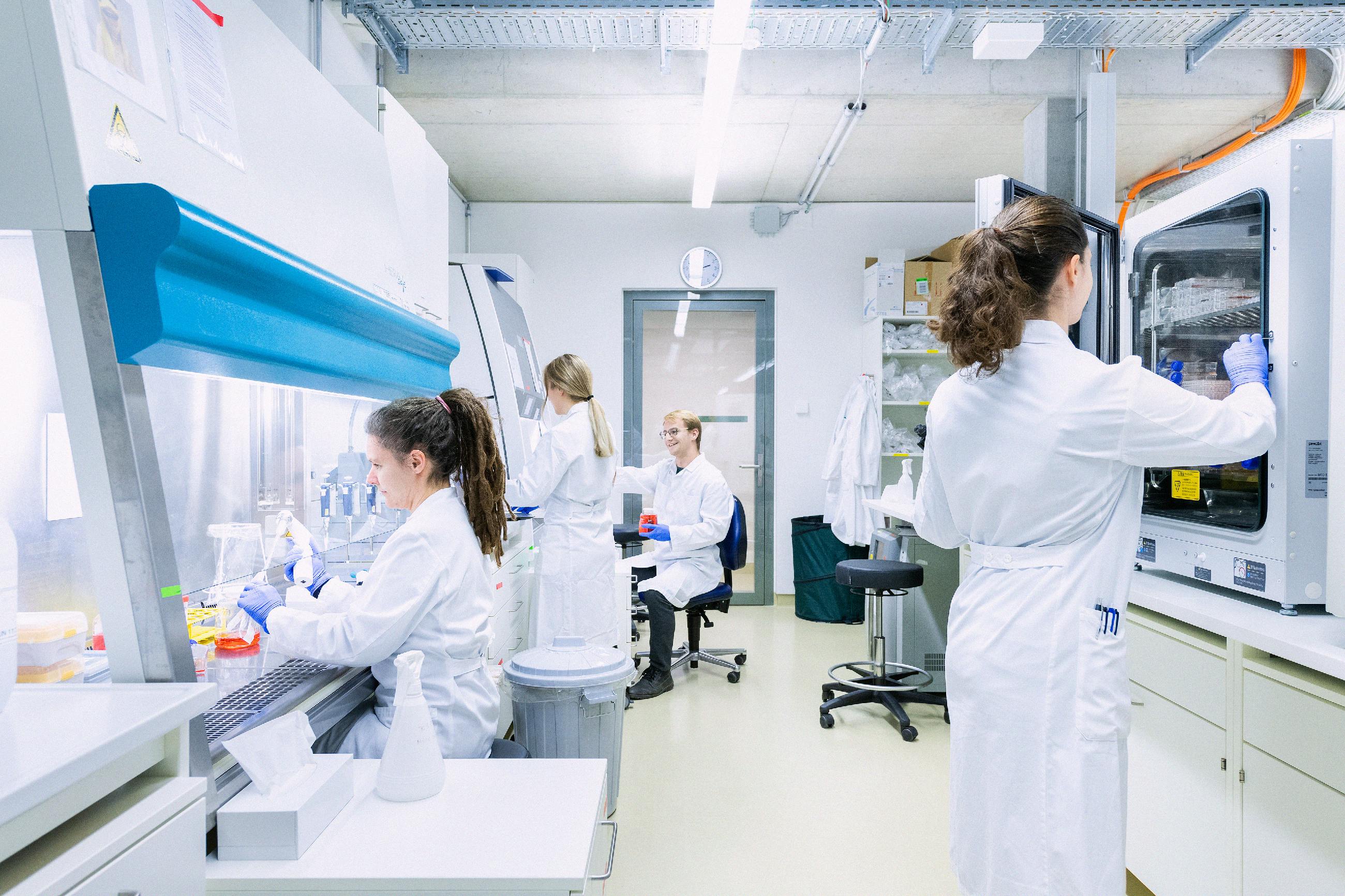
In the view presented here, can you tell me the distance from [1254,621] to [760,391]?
3.94 m

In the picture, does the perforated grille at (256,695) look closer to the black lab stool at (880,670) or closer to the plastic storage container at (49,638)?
the plastic storage container at (49,638)

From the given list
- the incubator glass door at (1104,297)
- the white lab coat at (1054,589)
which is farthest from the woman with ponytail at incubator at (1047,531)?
the incubator glass door at (1104,297)

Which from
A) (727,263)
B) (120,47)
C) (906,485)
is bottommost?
(906,485)

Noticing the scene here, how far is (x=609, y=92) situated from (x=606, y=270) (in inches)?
73.0

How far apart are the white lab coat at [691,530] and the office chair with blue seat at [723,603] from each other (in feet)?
0.13

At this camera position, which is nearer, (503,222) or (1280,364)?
(1280,364)

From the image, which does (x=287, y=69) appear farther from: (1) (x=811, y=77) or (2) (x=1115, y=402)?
(1) (x=811, y=77)

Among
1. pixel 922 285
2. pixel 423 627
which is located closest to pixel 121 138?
pixel 423 627

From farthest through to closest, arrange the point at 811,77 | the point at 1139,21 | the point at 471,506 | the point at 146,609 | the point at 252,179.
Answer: the point at 811,77 → the point at 1139,21 → the point at 471,506 → the point at 252,179 → the point at 146,609

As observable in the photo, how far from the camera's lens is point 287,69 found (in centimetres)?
166

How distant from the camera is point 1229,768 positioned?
1.57 m

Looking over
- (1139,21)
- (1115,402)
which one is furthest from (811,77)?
(1115,402)

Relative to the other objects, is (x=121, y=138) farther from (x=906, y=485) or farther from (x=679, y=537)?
(x=906, y=485)

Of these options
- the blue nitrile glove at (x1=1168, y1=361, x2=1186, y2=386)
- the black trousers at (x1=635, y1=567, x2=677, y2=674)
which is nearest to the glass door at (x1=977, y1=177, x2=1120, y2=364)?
the blue nitrile glove at (x1=1168, y1=361, x2=1186, y2=386)
